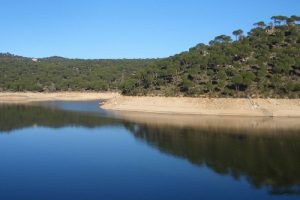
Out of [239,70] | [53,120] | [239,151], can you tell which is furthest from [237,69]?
[239,151]

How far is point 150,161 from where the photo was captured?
30328 millimetres

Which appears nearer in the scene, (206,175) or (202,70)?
(206,175)

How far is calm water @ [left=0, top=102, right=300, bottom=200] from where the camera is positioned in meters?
22.5

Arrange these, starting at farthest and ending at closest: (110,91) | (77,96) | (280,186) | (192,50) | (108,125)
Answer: (110,91) → (77,96) → (192,50) → (108,125) → (280,186)

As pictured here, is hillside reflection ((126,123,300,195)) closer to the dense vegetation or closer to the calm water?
the calm water

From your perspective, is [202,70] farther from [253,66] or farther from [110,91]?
[110,91]

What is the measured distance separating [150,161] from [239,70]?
44.1 m

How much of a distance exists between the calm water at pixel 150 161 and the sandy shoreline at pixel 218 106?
7.07 meters

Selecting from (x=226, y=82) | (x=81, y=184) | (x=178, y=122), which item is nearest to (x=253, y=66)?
(x=226, y=82)

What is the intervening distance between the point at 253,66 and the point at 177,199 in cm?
5377

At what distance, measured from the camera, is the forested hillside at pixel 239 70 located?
208 ft

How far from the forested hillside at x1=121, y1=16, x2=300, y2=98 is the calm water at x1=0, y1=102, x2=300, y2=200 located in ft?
44.5

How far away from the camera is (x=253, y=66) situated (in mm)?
71000

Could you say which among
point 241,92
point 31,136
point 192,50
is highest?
point 192,50
